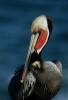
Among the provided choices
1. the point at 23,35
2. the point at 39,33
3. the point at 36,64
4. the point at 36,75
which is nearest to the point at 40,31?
the point at 39,33

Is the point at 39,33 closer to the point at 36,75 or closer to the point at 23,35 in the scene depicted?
the point at 36,75

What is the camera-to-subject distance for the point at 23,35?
13531 millimetres

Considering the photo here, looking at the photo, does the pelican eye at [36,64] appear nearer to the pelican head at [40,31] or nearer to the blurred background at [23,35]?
the pelican head at [40,31]

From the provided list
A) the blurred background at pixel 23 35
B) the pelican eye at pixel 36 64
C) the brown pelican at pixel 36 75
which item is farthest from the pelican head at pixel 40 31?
the blurred background at pixel 23 35

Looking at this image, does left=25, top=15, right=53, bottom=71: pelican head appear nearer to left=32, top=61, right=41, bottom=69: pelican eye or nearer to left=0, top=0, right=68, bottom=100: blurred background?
left=32, top=61, right=41, bottom=69: pelican eye

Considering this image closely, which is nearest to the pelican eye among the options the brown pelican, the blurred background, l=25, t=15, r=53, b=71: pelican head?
the brown pelican

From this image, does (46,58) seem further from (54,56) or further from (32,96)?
(32,96)

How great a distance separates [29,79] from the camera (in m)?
8.98

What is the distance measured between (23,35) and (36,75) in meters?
4.44

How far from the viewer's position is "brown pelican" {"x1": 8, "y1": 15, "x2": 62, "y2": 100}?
8.95 meters

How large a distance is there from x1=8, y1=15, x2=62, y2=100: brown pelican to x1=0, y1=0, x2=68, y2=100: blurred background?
1470 mm

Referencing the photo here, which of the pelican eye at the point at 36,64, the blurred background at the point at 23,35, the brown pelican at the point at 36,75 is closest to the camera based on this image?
the brown pelican at the point at 36,75

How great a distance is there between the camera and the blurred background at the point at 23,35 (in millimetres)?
11758

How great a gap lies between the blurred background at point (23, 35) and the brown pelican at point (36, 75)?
4.82 feet
